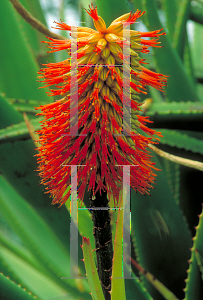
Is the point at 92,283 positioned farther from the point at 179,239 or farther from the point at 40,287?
the point at 40,287

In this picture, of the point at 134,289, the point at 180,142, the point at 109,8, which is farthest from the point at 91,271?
the point at 109,8

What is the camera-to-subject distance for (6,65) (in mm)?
806

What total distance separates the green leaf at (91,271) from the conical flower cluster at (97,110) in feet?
0.23

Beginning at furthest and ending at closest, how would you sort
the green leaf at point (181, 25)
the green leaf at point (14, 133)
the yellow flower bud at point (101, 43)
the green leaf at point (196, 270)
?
the green leaf at point (181, 25) → the green leaf at point (14, 133) → the green leaf at point (196, 270) → the yellow flower bud at point (101, 43)

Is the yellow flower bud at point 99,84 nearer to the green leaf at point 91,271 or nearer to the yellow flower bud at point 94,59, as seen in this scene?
the yellow flower bud at point 94,59

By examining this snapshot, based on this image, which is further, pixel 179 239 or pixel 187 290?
pixel 179 239

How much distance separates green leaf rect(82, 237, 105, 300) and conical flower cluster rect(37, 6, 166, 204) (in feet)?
0.23

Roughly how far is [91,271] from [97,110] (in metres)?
0.21

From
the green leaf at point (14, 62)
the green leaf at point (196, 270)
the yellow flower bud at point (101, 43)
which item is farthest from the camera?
the green leaf at point (14, 62)

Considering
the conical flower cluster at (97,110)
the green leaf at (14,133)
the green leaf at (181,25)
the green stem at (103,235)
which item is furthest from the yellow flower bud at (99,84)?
the green leaf at (181,25)

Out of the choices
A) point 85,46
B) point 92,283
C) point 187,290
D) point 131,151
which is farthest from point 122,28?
point 187,290

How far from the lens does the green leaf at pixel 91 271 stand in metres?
0.37

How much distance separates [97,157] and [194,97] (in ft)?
1.91

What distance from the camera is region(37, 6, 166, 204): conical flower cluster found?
351 millimetres
